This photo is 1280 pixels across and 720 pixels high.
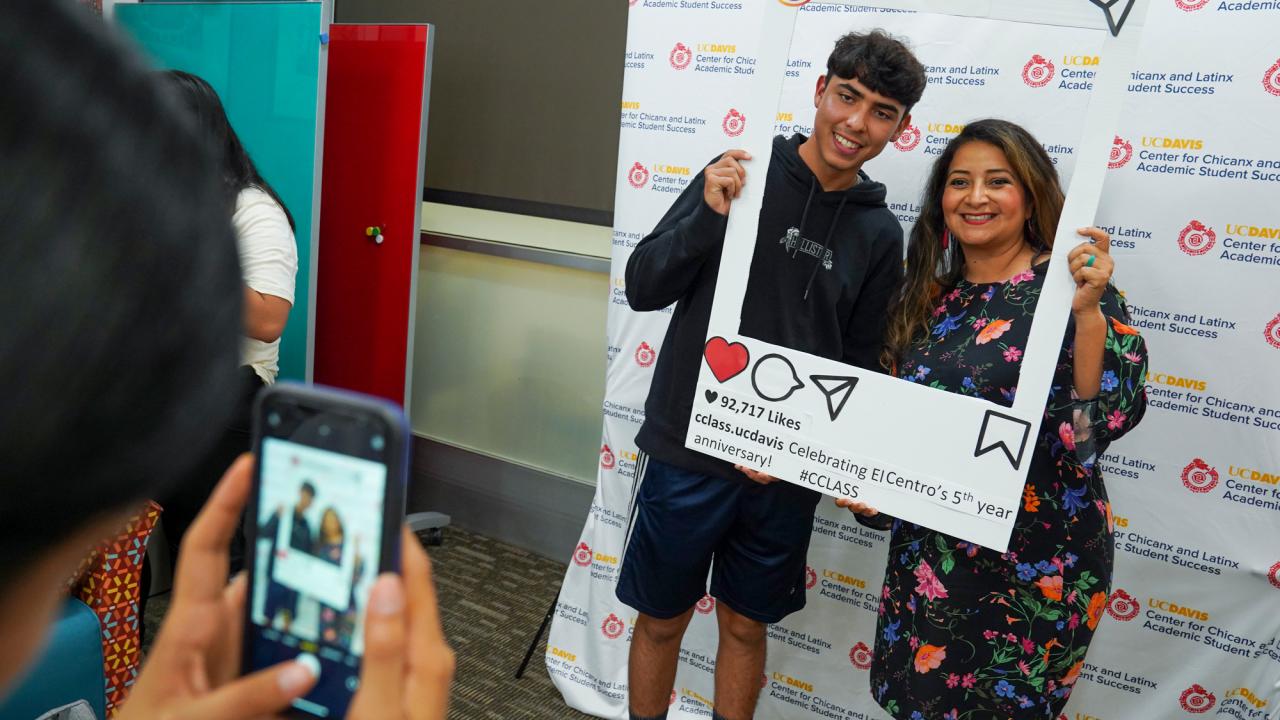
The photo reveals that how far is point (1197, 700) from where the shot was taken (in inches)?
79.3

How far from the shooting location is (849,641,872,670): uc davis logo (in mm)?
2373

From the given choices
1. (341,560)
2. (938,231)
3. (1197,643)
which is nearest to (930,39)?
(938,231)

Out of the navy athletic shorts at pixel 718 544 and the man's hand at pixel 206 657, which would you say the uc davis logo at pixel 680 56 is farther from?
the man's hand at pixel 206 657

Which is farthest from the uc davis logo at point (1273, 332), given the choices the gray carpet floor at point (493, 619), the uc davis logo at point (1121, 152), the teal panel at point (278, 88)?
the teal panel at point (278, 88)

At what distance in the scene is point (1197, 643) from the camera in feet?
6.57

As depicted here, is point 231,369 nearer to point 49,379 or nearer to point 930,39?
point 49,379

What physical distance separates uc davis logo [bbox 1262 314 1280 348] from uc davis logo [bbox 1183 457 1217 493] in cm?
29

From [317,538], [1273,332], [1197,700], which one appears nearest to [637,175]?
[1273,332]

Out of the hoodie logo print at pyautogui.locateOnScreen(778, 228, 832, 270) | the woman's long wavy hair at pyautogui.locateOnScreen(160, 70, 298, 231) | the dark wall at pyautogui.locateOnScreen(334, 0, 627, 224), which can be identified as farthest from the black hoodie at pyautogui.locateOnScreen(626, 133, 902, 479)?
the dark wall at pyautogui.locateOnScreen(334, 0, 627, 224)

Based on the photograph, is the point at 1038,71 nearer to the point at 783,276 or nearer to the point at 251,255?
the point at 783,276

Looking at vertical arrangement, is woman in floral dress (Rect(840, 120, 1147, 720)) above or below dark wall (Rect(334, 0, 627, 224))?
below

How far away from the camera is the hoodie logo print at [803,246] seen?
1.93 metres

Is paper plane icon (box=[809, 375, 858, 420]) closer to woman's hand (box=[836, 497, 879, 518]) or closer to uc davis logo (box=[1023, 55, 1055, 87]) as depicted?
woman's hand (box=[836, 497, 879, 518])

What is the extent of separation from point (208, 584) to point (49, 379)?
0.96 feet
